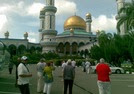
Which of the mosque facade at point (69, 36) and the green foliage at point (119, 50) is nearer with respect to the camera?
the green foliage at point (119, 50)

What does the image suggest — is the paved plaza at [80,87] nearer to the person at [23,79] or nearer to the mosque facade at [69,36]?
the person at [23,79]

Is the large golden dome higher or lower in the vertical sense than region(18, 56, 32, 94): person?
higher

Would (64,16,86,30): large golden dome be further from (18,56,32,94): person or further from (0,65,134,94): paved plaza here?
(18,56,32,94): person

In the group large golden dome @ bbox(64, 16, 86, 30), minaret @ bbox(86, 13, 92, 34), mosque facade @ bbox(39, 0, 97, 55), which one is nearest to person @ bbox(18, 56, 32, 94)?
mosque facade @ bbox(39, 0, 97, 55)

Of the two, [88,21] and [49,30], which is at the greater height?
[88,21]

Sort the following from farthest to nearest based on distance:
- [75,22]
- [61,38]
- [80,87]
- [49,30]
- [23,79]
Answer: [75,22] < [61,38] < [49,30] < [80,87] < [23,79]

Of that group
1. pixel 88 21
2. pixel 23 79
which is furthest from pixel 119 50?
pixel 88 21

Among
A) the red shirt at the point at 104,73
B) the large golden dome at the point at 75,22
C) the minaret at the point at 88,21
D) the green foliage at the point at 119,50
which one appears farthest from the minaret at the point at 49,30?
the red shirt at the point at 104,73

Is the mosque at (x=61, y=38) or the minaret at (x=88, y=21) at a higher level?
the minaret at (x=88, y=21)

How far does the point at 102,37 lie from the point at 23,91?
4614cm

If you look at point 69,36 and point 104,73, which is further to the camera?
point 69,36

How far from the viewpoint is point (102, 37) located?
178 feet

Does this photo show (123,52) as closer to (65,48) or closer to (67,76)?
(67,76)

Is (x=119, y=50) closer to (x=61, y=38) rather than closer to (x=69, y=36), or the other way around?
(x=69, y=36)
